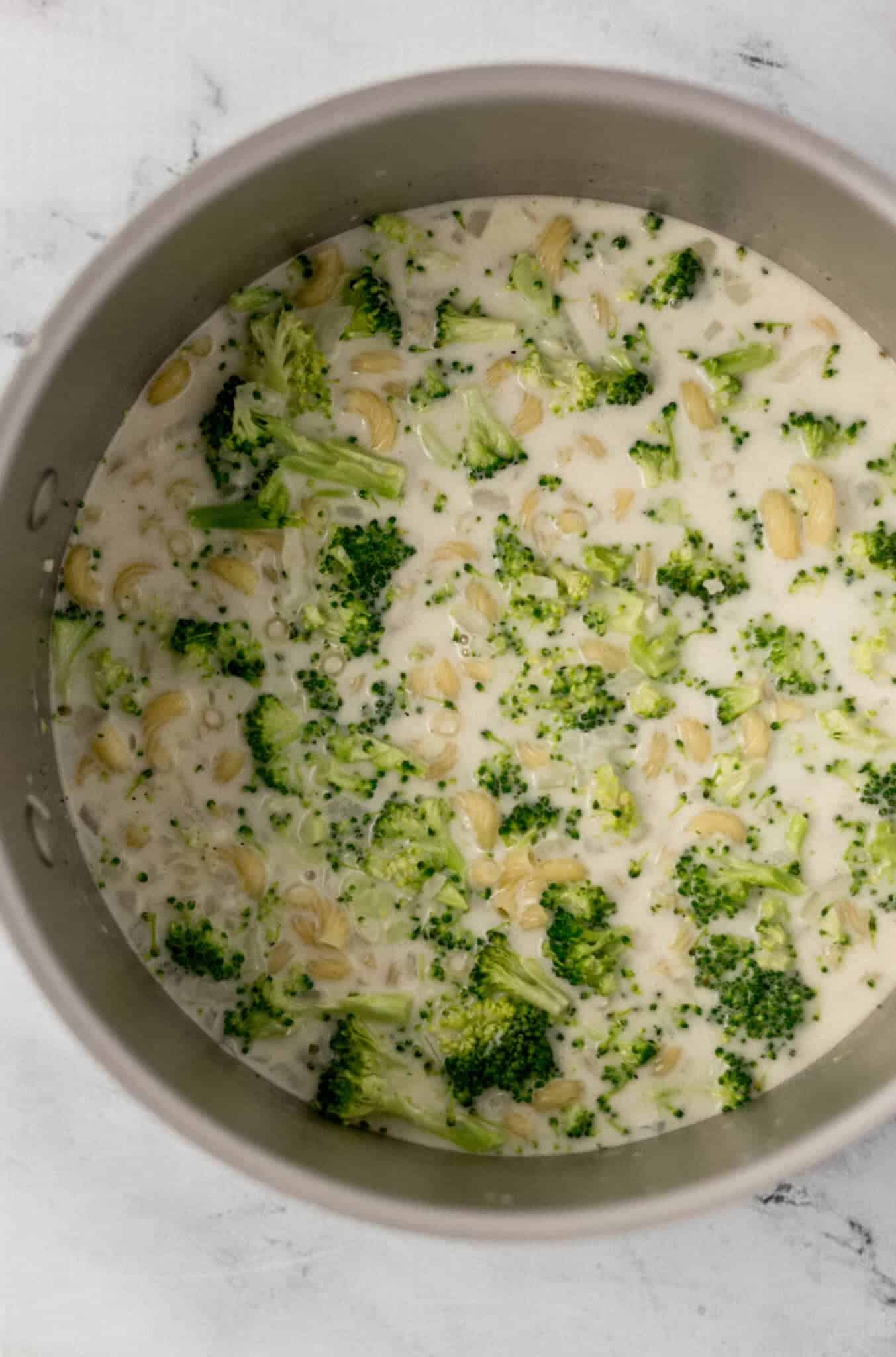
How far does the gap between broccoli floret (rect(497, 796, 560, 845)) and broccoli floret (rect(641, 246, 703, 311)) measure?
2.37 feet

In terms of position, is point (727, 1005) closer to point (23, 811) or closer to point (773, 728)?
point (773, 728)

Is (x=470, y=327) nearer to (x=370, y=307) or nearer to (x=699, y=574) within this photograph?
(x=370, y=307)

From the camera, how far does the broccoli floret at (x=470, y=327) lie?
6.20 ft

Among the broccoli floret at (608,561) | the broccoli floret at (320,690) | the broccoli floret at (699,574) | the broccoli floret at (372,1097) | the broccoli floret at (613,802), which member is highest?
the broccoli floret at (699,574)

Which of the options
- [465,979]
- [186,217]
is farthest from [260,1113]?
[186,217]

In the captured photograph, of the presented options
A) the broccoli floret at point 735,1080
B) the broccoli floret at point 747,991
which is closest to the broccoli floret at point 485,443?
the broccoli floret at point 747,991

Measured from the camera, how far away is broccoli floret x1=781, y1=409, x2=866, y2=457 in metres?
1.89

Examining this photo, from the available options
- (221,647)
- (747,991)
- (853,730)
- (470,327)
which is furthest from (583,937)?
(470,327)

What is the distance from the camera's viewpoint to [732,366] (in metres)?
1.90

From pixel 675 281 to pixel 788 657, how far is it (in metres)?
0.55

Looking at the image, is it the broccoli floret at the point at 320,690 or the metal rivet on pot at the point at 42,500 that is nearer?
the metal rivet on pot at the point at 42,500

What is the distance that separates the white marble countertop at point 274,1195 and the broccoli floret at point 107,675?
40 centimetres

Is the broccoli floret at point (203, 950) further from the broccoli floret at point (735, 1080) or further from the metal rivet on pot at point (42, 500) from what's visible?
the broccoli floret at point (735, 1080)

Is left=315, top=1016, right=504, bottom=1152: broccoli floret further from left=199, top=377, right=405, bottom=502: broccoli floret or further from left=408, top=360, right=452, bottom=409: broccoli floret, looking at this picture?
left=408, top=360, right=452, bottom=409: broccoli floret
